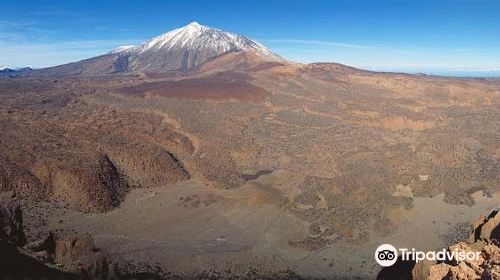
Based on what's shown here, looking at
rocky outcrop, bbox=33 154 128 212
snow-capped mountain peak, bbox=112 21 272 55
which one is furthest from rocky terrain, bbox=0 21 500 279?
snow-capped mountain peak, bbox=112 21 272 55

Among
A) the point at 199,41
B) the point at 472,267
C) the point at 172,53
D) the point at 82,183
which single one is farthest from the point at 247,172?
the point at 199,41

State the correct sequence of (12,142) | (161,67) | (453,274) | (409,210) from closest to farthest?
(453,274)
(409,210)
(12,142)
(161,67)

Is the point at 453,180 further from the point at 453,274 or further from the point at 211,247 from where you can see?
the point at 453,274

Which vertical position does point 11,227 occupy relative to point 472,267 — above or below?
below

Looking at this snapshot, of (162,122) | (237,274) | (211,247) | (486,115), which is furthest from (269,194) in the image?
(486,115)

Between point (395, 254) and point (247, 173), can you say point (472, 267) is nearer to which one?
point (395, 254)

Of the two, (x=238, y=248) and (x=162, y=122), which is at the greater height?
(x=162, y=122)
